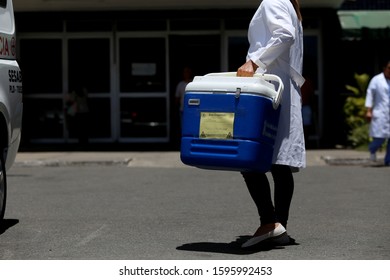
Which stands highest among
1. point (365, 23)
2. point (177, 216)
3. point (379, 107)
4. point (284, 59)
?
point (365, 23)

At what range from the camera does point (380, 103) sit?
56.4 feet

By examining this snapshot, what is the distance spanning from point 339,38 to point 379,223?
1351 centimetres

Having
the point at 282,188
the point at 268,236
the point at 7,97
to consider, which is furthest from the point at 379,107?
the point at 268,236

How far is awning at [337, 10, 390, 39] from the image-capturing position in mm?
21750

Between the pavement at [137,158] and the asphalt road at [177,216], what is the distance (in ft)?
6.48

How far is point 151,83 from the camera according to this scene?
23891 mm

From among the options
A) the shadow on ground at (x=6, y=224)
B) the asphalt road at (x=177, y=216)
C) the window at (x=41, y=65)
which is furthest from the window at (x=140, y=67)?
the shadow on ground at (x=6, y=224)

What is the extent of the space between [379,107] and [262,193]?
10213mm

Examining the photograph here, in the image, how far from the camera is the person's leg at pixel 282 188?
24.7ft

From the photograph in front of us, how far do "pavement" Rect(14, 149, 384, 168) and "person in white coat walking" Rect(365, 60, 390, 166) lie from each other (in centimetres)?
69

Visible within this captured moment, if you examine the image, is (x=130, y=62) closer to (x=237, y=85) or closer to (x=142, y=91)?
(x=142, y=91)

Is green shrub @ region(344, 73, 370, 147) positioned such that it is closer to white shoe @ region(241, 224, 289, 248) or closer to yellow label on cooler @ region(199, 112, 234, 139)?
white shoe @ region(241, 224, 289, 248)

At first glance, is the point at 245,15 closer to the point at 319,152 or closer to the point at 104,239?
the point at 319,152
